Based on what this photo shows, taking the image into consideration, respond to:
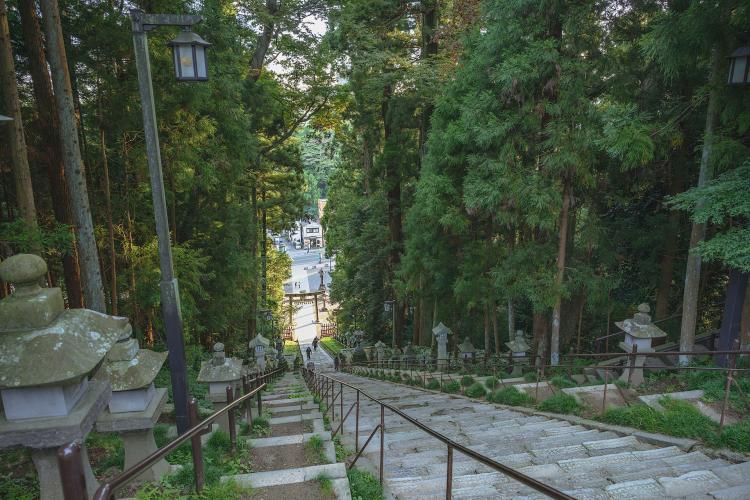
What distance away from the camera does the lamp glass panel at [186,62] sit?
14.6ft

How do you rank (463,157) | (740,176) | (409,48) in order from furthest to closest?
(409,48) < (463,157) < (740,176)

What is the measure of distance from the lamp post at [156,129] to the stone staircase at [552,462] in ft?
7.77

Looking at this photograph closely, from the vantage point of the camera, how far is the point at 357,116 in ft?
61.2

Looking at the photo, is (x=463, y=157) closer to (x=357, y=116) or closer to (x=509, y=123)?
(x=509, y=123)

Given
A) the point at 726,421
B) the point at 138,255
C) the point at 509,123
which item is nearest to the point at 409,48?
the point at 509,123

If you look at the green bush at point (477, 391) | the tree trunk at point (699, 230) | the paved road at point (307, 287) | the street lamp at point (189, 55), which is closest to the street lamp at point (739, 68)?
the tree trunk at point (699, 230)

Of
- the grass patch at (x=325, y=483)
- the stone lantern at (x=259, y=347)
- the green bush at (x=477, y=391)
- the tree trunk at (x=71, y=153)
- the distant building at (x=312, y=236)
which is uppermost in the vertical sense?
the tree trunk at (x=71, y=153)

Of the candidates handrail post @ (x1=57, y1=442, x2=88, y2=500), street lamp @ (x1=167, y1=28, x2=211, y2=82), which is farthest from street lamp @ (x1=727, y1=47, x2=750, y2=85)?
handrail post @ (x1=57, y1=442, x2=88, y2=500)

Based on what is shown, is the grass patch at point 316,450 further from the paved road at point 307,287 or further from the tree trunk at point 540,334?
the paved road at point 307,287

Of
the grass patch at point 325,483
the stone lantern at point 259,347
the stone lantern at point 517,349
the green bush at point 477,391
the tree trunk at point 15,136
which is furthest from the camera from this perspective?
the stone lantern at point 259,347

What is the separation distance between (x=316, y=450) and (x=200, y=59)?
14.5 ft

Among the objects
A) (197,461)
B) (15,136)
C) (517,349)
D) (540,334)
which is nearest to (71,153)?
(15,136)

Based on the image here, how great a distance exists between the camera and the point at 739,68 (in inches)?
210

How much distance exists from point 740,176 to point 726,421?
3155 millimetres
